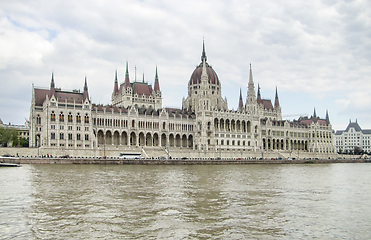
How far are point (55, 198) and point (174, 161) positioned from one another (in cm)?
5753

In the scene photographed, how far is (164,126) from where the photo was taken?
Result: 367 ft

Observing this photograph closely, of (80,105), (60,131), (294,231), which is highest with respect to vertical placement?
(80,105)

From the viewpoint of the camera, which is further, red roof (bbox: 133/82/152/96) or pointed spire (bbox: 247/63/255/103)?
pointed spire (bbox: 247/63/255/103)

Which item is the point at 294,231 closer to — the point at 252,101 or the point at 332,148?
the point at 252,101

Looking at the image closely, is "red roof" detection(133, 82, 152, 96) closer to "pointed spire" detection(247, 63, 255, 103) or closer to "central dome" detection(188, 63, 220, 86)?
"central dome" detection(188, 63, 220, 86)

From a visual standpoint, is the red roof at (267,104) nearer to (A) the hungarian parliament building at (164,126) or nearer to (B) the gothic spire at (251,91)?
(A) the hungarian parliament building at (164,126)

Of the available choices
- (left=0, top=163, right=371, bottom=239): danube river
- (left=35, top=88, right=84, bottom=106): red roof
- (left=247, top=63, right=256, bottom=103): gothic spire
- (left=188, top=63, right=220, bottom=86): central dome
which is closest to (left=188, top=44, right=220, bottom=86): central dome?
(left=188, top=63, right=220, bottom=86): central dome

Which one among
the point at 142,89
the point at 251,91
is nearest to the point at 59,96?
the point at 142,89

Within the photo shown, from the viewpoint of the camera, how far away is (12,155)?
80312mm

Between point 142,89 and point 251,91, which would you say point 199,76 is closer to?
point 251,91

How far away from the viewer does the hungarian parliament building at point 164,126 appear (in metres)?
94.4

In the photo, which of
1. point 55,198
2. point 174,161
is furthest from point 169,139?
point 55,198

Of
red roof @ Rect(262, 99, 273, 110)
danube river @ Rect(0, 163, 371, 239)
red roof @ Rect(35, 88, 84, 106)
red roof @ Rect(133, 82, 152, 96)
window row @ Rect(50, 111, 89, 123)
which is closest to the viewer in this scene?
danube river @ Rect(0, 163, 371, 239)

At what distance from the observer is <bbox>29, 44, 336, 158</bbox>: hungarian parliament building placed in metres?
94.4
